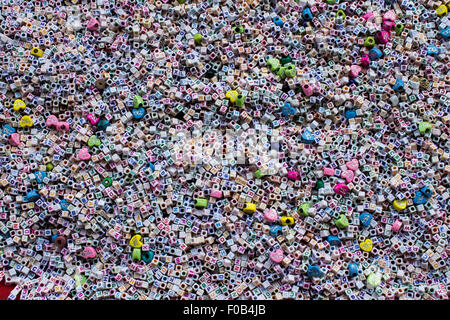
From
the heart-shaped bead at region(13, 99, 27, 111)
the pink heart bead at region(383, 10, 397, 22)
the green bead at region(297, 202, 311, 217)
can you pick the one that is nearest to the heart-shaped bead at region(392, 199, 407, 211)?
the green bead at region(297, 202, 311, 217)

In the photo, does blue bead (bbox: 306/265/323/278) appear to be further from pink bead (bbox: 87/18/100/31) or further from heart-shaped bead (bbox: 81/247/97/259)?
pink bead (bbox: 87/18/100/31)

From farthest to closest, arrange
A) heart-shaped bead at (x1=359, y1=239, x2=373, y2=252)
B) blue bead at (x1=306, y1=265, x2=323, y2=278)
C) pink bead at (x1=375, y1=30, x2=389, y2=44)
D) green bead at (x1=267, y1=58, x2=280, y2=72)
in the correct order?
pink bead at (x1=375, y1=30, x2=389, y2=44) < green bead at (x1=267, y1=58, x2=280, y2=72) < heart-shaped bead at (x1=359, y1=239, x2=373, y2=252) < blue bead at (x1=306, y1=265, x2=323, y2=278)

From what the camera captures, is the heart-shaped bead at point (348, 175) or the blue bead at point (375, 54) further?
the blue bead at point (375, 54)

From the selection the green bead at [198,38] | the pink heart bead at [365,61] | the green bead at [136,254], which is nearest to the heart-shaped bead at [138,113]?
the green bead at [198,38]

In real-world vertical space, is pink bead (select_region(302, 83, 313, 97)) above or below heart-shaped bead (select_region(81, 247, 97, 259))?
above

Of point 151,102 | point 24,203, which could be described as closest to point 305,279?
point 151,102

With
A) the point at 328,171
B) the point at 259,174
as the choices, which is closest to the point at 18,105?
the point at 259,174

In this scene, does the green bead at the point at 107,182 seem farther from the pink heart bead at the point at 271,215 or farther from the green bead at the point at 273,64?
the green bead at the point at 273,64
